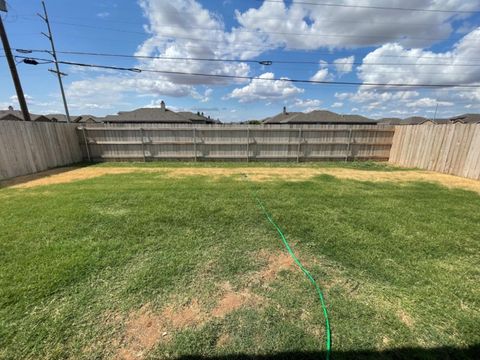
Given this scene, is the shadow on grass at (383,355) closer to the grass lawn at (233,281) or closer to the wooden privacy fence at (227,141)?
the grass lawn at (233,281)

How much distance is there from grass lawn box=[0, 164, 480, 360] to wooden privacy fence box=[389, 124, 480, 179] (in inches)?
177

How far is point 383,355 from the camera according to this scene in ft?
5.44

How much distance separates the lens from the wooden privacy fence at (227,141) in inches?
412

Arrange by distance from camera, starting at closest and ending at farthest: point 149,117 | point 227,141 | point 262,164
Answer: point 262,164 → point 227,141 → point 149,117

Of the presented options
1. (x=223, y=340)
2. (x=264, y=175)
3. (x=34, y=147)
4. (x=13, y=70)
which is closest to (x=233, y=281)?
(x=223, y=340)

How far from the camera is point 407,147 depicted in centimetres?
1005

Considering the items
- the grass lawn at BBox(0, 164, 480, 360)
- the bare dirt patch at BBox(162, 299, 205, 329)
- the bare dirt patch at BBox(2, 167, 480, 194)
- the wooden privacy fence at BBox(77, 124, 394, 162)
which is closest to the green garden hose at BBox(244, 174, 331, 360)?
the grass lawn at BBox(0, 164, 480, 360)

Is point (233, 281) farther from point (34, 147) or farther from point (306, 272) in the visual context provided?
point (34, 147)

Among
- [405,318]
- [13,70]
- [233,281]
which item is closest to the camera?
[405,318]

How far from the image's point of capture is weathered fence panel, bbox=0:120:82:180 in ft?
24.2

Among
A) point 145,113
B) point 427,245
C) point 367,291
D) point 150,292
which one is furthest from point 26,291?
point 145,113

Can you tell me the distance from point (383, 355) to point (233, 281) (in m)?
1.40

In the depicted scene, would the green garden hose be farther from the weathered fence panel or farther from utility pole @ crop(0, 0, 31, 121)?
utility pole @ crop(0, 0, 31, 121)

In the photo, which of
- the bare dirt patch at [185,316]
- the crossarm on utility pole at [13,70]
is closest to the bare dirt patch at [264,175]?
the crossarm on utility pole at [13,70]
